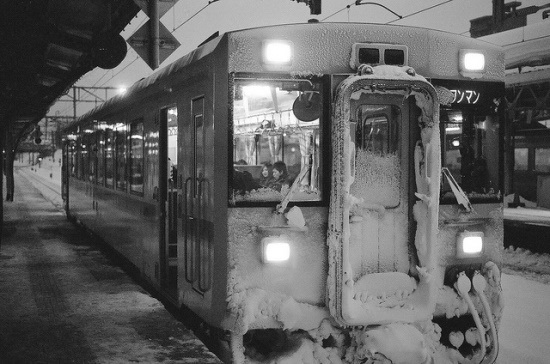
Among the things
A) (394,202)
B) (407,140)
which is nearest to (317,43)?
(407,140)

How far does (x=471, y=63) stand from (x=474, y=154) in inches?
29.8

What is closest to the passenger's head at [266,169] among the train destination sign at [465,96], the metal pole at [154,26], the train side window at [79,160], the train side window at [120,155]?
the train destination sign at [465,96]

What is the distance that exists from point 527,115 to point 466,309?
16167 mm

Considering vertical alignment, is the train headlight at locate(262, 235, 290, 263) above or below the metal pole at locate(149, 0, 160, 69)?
below

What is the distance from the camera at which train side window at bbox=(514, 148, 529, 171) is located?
22.0 meters

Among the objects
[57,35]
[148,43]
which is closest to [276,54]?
[148,43]

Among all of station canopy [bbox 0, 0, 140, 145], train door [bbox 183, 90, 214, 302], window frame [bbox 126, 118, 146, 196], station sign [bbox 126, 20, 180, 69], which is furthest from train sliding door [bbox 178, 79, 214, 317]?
station canopy [bbox 0, 0, 140, 145]

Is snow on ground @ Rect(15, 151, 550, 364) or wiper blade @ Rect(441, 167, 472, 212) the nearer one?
wiper blade @ Rect(441, 167, 472, 212)

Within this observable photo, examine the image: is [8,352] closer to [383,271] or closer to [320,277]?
[320,277]

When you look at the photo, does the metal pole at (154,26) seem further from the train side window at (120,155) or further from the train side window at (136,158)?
the train side window at (136,158)

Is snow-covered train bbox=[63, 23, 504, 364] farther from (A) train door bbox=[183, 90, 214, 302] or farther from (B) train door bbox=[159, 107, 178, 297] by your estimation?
(B) train door bbox=[159, 107, 178, 297]

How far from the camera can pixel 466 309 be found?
16.0 feet

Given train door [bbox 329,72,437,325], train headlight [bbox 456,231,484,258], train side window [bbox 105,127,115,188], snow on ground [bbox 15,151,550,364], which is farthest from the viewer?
train side window [bbox 105,127,115,188]

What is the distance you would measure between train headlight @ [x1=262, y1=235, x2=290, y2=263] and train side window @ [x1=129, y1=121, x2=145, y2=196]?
348 cm
